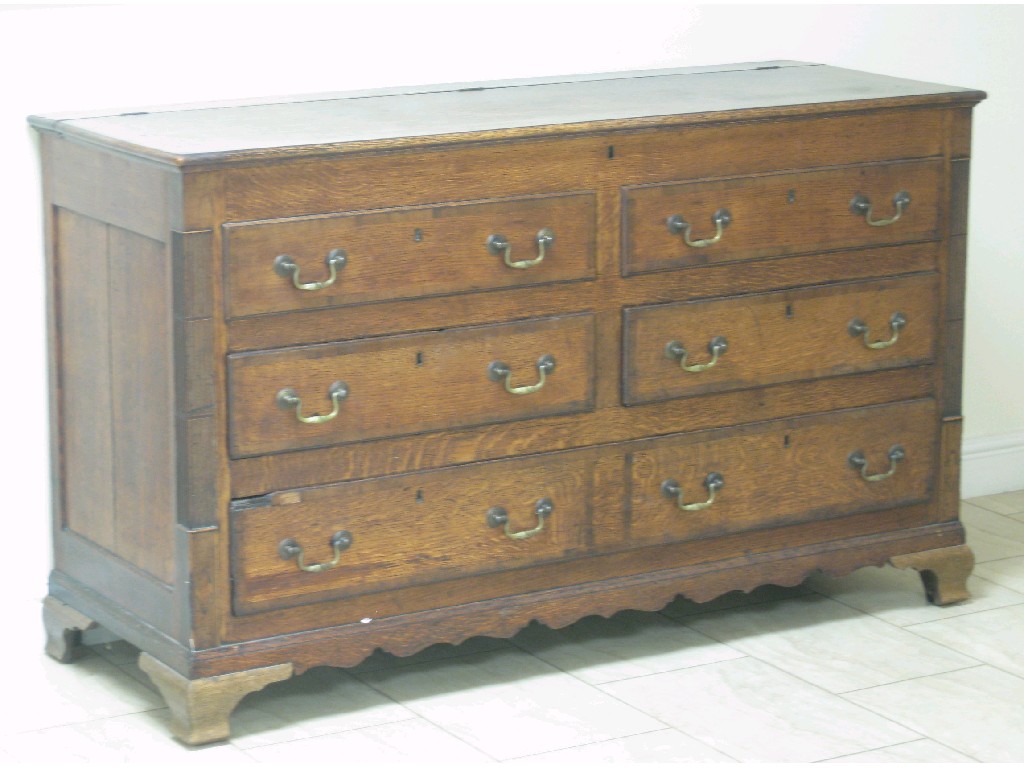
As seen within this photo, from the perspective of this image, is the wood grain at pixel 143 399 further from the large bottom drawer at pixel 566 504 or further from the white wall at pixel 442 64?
the white wall at pixel 442 64

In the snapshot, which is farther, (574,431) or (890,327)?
(890,327)

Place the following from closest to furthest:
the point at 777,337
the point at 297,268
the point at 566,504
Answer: the point at 297,268 → the point at 566,504 → the point at 777,337

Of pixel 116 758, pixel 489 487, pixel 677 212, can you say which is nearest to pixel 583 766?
pixel 489 487

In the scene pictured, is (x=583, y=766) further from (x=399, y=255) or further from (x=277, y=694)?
(x=399, y=255)

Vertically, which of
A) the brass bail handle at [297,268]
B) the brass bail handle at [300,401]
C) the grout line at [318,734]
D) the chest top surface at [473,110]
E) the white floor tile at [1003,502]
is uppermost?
the chest top surface at [473,110]

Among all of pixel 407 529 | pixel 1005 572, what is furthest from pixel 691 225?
pixel 1005 572

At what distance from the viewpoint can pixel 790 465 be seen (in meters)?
3.32

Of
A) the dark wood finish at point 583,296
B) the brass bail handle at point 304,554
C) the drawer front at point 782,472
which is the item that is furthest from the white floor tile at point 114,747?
the drawer front at point 782,472

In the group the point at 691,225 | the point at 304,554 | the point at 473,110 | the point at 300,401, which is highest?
the point at 473,110

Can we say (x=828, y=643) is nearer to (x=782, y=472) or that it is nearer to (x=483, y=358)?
(x=782, y=472)

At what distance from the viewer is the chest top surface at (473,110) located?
2855 mm

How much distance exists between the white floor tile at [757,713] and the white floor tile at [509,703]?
0.07 meters

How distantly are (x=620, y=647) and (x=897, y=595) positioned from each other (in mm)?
612

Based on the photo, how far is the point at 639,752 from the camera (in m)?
2.88
